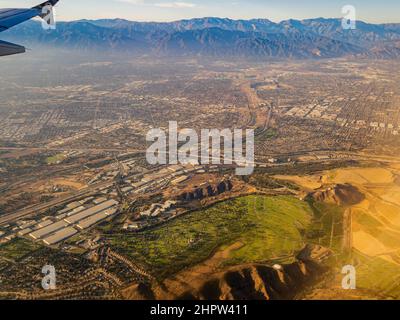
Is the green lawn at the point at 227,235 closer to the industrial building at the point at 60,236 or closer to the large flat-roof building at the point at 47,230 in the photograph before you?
the industrial building at the point at 60,236

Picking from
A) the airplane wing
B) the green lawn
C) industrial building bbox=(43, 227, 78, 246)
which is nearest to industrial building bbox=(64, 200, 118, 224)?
industrial building bbox=(43, 227, 78, 246)

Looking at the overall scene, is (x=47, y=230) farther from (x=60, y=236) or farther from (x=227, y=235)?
(x=227, y=235)

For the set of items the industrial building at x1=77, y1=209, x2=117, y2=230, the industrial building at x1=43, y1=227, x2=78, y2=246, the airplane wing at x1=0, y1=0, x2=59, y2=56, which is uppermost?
the airplane wing at x1=0, y1=0, x2=59, y2=56

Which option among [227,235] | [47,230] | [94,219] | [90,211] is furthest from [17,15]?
[227,235]

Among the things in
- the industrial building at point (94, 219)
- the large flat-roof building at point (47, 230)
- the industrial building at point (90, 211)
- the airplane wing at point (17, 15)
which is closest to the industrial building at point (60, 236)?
the large flat-roof building at point (47, 230)

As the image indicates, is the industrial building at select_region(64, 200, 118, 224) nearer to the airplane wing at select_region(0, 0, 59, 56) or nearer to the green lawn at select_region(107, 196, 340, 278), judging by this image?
the green lawn at select_region(107, 196, 340, 278)
